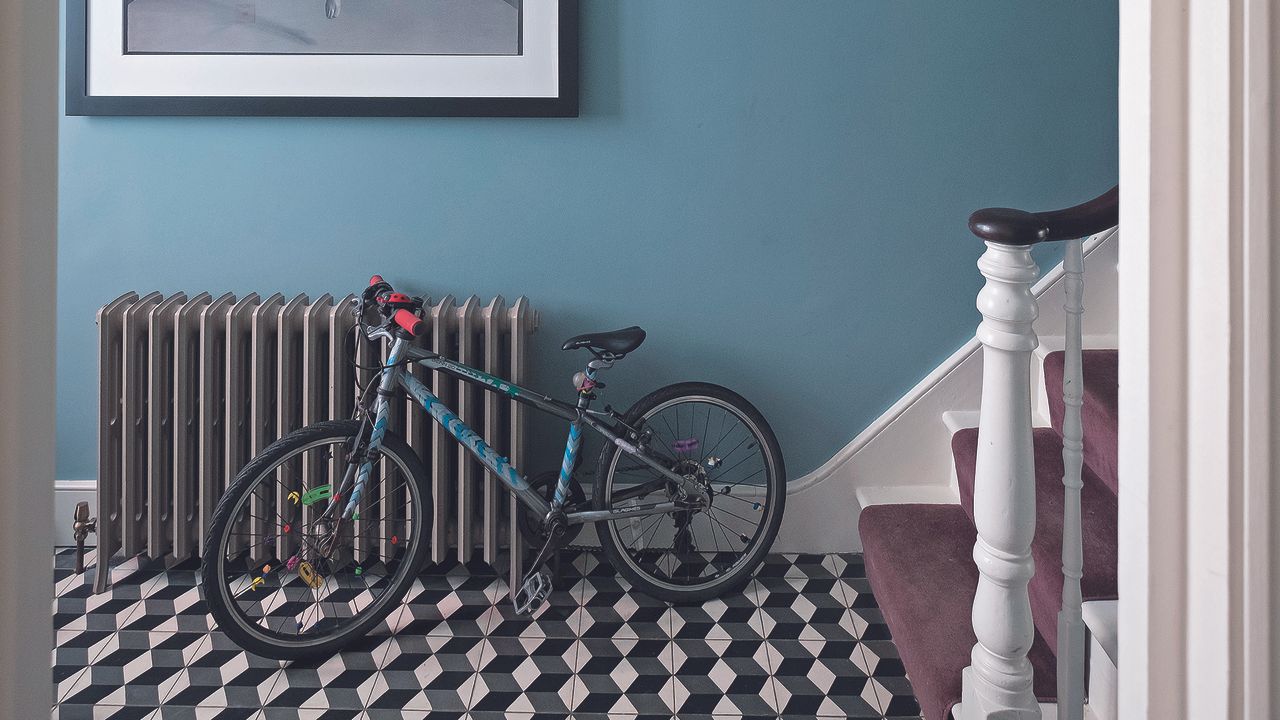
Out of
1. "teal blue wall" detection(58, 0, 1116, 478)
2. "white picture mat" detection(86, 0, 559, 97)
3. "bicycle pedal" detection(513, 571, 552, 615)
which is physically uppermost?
"white picture mat" detection(86, 0, 559, 97)

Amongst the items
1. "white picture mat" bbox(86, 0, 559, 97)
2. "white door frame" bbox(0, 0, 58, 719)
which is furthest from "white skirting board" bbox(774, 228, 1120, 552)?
"white door frame" bbox(0, 0, 58, 719)

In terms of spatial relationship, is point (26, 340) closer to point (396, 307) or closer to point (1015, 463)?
point (1015, 463)

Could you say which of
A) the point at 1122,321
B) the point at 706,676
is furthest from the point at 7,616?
the point at 706,676

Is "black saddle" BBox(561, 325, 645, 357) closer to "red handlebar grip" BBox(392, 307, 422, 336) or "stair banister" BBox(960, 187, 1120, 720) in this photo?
"red handlebar grip" BBox(392, 307, 422, 336)

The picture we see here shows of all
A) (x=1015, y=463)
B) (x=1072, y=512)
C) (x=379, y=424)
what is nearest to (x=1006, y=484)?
(x=1015, y=463)

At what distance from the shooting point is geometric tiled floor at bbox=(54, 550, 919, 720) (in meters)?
2.06

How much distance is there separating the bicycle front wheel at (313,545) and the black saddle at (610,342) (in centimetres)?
53

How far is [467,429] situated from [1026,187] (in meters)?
1.74

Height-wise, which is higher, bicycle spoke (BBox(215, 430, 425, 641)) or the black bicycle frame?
the black bicycle frame

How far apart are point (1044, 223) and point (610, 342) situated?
4.01 ft

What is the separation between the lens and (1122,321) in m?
0.77

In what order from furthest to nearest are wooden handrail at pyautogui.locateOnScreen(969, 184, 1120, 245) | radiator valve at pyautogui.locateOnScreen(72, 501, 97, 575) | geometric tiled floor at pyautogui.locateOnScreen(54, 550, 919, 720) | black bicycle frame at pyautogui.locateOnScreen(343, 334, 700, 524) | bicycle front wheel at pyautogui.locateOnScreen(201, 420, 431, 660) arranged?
radiator valve at pyautogui.locateOnScreen(72, 501, 97, 575), black bicycle frame at pyautogui.locateOnScreen(343, 334, 700, 524), bicycle front wheel at pyautogui.locateOnScreen(201, 420, 431, 660), geometric tiled floor at pyautogui.locateOnScreen(54, 550, 919, 720), wooden handrail at pyautogui.locateOnScreen(969, 184, 1120, 245)

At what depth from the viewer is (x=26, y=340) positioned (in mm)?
576

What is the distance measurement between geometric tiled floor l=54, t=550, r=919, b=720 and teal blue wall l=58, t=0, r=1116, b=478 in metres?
0.63
